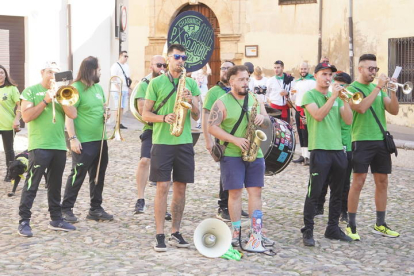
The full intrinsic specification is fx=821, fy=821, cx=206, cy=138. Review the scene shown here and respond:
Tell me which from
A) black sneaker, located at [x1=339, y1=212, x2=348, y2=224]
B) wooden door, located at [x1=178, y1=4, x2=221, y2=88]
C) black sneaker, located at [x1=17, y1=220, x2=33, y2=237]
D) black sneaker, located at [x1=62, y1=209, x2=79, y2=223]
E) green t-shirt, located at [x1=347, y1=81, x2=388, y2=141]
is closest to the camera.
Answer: black sneaker, located at [x1=17, y1=220, x2=33, y2=237]

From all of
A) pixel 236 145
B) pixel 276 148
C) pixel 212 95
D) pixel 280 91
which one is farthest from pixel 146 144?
pixel 280 91

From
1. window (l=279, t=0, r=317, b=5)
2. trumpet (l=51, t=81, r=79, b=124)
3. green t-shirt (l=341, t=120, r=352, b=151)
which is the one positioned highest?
window (l=279, t=0, r=317, b=5)

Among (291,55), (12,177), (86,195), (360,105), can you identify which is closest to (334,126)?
(360,105)

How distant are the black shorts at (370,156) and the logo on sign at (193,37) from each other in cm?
226

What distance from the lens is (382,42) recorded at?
832 inches

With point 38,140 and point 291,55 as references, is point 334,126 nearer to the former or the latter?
point 38,140

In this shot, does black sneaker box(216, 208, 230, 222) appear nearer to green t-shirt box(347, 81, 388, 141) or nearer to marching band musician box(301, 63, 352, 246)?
marching band musician box(301, 63, 352, 246)

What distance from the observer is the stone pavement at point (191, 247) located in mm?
6910

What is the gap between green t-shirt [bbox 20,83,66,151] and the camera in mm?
8133

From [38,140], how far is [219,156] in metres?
1.85

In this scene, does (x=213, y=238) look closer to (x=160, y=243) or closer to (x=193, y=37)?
(x=160, y=243)

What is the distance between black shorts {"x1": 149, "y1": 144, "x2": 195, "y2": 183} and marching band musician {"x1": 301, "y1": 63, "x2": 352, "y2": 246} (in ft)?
4.03

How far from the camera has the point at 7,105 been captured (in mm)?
11242

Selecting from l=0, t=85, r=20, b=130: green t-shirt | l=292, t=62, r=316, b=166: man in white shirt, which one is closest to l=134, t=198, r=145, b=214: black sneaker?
l=0, t=85, r=20, b=130: green t-shirt
